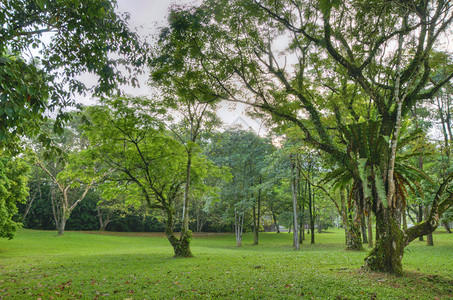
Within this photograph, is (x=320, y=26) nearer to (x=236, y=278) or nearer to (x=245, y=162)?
(x=236, y=278)

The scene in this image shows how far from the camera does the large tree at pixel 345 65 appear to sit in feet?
18.6

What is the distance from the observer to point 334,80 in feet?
27.7

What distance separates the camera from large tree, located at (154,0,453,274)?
5668 millimetres

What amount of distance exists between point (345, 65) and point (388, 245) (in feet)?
14.1

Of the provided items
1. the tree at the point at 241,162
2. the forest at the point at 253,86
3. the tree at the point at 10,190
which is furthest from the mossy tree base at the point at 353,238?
the tree at the point at 10,190

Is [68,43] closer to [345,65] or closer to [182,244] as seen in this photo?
[345,65]

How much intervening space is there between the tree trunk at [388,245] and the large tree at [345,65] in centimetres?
2

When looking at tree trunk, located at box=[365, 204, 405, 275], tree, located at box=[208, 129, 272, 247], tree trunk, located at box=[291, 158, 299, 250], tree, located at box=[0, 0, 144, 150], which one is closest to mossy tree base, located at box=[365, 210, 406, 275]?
tree trunk, located at box=[365, 204, 405, 275]

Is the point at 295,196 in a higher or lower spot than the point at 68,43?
lower

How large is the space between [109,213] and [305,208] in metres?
24.7

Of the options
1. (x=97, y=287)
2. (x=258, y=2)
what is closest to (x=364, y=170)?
(x=258, y=2)

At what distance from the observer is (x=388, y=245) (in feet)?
18.5

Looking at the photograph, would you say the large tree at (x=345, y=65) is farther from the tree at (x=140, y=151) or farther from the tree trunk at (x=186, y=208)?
the tree trunk at (x=186, y=208)

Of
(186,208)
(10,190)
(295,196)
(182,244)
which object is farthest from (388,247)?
(10,190)
